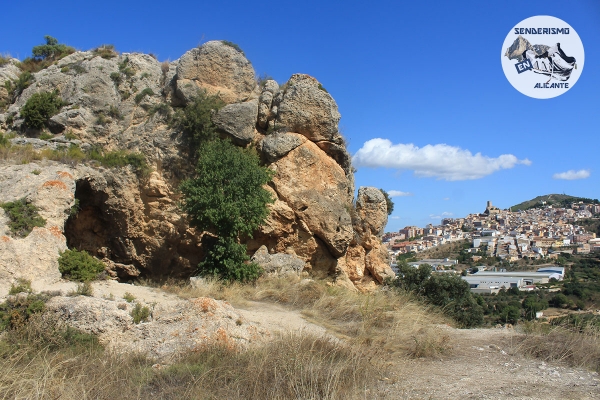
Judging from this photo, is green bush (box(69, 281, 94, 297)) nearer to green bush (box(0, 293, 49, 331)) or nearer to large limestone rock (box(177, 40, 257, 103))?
green bush (box(0, 293, 49, 331))

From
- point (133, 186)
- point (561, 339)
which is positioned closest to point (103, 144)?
point (133, 186)

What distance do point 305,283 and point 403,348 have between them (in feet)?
15.4

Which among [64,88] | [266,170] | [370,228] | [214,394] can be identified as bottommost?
[214,394]

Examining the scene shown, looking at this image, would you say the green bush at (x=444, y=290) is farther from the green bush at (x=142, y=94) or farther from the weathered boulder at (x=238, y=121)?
the green bush at (x=142, y=94)

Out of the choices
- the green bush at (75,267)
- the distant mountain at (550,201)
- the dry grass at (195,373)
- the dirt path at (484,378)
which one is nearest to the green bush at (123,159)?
the green bush at (75,267)

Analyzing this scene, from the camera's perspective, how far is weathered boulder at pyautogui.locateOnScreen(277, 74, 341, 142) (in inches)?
601

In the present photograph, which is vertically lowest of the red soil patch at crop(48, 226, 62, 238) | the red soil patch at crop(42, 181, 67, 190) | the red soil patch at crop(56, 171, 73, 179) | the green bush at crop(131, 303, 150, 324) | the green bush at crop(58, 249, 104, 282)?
the green bush at crop(131, 303, 150, 324)

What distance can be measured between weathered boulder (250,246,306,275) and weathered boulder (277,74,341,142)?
165 inches

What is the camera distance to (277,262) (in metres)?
13.4

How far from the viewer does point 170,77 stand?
16297mm

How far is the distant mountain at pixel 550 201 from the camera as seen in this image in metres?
48.6

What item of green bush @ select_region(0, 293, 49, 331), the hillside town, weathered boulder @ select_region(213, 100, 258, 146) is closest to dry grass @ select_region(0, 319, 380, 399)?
green bush @ select_region(0, 293, 49, 331)

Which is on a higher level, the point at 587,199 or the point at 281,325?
the point at 587,199

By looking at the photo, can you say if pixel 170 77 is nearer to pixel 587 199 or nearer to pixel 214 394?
pixel 214 394
